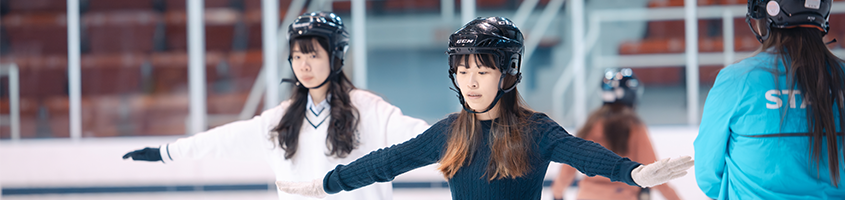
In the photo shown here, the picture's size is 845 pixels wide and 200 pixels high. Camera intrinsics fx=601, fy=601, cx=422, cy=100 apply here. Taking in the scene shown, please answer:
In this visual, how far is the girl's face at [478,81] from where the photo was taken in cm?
159

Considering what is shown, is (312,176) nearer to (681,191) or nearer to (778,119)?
(778,119)

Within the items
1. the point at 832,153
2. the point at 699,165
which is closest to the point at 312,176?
the point at 699,165

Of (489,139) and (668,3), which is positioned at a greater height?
(668,3)

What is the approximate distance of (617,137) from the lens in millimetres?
2863

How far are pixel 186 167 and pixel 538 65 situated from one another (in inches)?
140

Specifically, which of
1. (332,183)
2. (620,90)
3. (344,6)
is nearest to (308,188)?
(332,183)

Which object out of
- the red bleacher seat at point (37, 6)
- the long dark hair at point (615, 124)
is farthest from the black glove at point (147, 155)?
the red bleacher seat at point (37, 6)

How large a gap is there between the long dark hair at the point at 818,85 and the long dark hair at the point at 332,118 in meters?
1.43

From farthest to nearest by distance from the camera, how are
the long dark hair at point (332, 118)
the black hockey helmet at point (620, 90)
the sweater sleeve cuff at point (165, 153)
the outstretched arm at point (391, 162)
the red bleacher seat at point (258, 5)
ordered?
the red bleacher seat at point (258, 5)
the black hockey helmet at point (620, 90)
the sweater sleeve cuff at point (165, 153)
the long dark hair at point (332, 118)
the outstretched arm at point (391, 162)

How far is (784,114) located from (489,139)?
77cm

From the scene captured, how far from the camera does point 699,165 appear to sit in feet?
5.69

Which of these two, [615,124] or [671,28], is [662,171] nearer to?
[615,124]

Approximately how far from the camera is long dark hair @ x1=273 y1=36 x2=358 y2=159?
2.27 m

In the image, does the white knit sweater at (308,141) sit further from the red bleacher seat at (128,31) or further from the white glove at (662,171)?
the red bleacher seat at (128,31)
